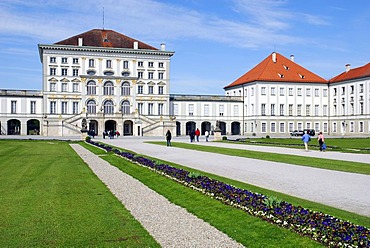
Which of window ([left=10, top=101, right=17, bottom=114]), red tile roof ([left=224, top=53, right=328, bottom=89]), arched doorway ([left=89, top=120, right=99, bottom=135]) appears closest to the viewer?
window ([left=10, top=101, right=17, bottom=114])

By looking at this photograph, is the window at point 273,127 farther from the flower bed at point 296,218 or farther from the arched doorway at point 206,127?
the flower bed at point 296,218

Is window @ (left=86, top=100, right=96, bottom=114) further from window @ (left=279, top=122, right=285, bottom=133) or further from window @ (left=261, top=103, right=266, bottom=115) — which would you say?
window @ (left=279, top=122, right=285, bottom=133)

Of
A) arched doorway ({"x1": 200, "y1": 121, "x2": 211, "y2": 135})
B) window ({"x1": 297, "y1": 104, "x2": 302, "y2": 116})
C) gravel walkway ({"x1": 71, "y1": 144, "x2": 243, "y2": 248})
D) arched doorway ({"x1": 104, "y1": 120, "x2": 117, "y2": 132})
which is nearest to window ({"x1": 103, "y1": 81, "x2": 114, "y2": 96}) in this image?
arched doorway ({"x1": 104, "y1": 120, "x2": 117, "y2": 132})

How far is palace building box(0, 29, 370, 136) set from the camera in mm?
69750

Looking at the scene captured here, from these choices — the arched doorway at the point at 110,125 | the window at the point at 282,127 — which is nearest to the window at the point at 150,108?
the arched doorway at the point at 110,125

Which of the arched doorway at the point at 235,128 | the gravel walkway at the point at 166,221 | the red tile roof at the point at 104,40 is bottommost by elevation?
the gravel walkway at the point at 166,221

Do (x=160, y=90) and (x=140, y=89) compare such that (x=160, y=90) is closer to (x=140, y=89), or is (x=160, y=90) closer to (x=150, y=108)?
(x=140, y=89)

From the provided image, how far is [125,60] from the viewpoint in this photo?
73.3 metres

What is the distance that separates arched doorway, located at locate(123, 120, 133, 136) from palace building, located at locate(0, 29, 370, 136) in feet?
0.52

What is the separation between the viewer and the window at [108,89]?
237 ft

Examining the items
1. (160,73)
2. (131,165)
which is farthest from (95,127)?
(131,165)

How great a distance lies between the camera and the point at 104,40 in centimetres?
7394

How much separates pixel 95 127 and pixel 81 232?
64.5 meters

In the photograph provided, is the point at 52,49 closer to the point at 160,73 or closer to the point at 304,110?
the point at 160,73
